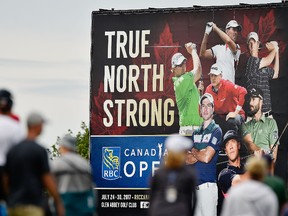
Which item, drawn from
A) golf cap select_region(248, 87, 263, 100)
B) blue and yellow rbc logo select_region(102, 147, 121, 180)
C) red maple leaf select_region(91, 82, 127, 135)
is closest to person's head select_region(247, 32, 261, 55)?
golf cap select_region(248, 87, 263, 100)

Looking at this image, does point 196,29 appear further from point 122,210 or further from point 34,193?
point 34,193

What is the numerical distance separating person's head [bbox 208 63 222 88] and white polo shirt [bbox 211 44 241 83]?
4.1 inches

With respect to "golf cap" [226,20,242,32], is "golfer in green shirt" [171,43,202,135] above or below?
below

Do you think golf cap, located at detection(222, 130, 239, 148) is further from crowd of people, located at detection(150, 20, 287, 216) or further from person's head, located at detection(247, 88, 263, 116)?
person's head, located at detection(247, 88, 263, 116)

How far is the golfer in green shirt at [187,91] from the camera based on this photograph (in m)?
36.5

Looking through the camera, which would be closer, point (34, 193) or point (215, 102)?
point (34, 193)

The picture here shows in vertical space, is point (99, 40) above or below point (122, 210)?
above

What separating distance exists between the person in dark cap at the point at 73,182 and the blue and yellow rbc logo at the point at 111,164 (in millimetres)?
19820

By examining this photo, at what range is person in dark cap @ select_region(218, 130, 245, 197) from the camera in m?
35.5

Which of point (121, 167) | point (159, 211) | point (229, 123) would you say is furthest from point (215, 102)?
point (159, 211)

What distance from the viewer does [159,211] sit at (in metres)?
15.9

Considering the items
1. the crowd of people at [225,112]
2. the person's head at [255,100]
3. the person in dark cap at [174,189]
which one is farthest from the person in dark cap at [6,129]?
the person's head at [255,100]

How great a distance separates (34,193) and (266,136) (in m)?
20.2

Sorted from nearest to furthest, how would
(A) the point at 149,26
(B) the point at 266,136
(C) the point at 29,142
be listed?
(C) the point at 29,142 → (B) the point at 266,136 → (A) the point at 149,26
